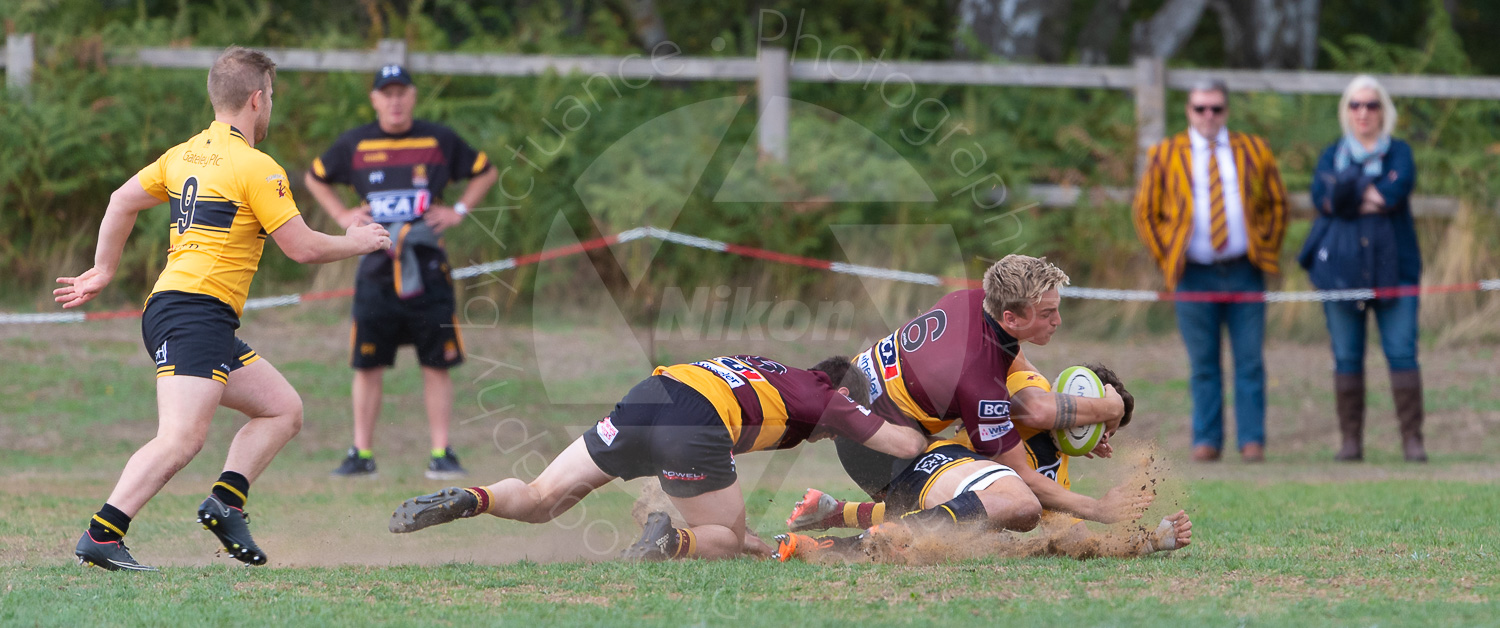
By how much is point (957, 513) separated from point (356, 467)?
429 cm

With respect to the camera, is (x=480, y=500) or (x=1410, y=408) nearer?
(x=480, y=500)

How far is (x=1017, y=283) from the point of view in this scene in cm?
554

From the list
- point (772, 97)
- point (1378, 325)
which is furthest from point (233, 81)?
Result: point (772, 97)

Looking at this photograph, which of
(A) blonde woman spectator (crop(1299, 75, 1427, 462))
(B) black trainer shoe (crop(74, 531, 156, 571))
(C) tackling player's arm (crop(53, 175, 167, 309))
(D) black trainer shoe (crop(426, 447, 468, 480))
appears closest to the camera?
(B) black trainer shoe (crop(74, 531, 156, 571))

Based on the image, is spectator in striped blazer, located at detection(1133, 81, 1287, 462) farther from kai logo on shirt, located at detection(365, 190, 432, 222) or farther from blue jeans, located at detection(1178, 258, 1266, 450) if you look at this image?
kai logo on shirt, located at detection(365, 190, 432, 222)

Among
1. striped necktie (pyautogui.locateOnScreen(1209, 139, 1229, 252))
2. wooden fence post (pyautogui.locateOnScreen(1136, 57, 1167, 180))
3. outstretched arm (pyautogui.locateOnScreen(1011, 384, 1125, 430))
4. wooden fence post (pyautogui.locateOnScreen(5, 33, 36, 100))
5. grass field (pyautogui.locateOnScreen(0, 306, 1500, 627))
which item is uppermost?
wooden fence post (pyautogui.locateOnScreen(5, 33, 36, 100))

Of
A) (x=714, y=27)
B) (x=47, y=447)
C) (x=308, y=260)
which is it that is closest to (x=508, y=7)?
(x=714, y=27)

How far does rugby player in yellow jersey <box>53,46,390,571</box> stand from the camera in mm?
5098

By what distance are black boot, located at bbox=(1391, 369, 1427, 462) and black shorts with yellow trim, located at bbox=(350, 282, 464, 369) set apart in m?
5.88

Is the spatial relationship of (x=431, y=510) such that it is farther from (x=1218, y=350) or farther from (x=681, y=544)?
(x=1218, y=350)

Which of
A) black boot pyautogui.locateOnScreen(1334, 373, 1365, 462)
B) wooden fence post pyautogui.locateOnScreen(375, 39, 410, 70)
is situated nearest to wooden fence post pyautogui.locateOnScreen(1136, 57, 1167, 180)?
black boot pyautogui.locateOnScreen(1334, 373, 1365, 462)

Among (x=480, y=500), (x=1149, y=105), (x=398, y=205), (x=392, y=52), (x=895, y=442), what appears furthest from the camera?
(x=1149, y=105)

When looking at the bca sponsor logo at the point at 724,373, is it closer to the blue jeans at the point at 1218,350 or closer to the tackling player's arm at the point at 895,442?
the tackling player's arm at the point at 895,442

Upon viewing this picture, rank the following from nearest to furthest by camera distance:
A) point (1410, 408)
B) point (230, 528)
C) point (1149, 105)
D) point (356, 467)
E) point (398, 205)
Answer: point (230, 528), point (356, 467), point (398, 205), point (1410, 408), point (1149, 105)
